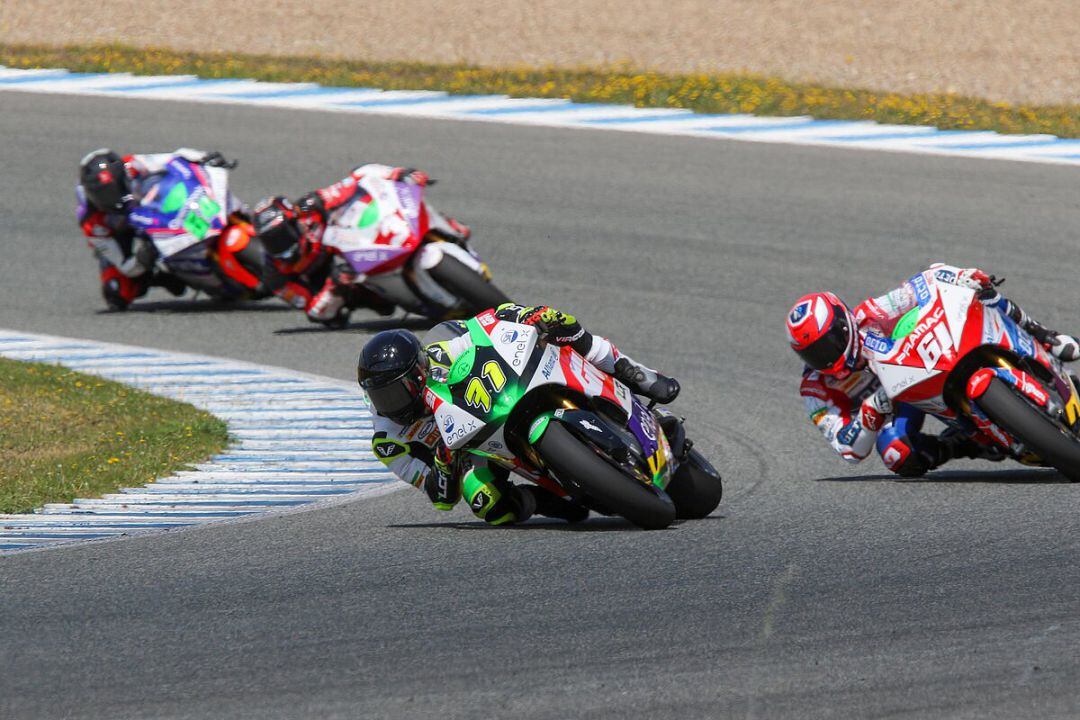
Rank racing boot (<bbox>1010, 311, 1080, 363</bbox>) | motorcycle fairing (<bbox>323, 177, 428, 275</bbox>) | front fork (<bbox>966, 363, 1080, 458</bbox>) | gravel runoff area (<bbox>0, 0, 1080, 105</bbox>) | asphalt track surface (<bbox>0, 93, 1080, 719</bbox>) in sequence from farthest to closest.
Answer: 1. gravel runoff area (<bbox>0, 0, 1080, 105</bbox>)
2. motorcycle fairing (<bbox>323, 177, 428, 275</bbox>)
3. racing boot (<bbox>1010, 311, 1080, 363</bbox>)
4. front fork (<bbox>966, 363, 1080, 458</bbox>)
5. asphalt track surface (<bbox>0, 93, 1080, 719</bbox>)

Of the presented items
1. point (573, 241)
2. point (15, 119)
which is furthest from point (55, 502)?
point (15, 119)

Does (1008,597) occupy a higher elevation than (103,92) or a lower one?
higher

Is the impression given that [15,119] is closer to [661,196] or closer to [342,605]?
[661,196]

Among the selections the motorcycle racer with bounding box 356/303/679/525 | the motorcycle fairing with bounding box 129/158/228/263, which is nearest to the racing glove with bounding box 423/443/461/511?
the motorcycle racer with bounding box 356/303/679/525

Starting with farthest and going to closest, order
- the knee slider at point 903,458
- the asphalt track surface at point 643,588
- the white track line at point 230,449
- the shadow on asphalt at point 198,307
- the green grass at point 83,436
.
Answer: the shadow on asphalt at point 198,307, the green grass at point 83,436, the knee slider at point 903,458, the white track line at point 230,449, the asphalt track surface at point 643,588

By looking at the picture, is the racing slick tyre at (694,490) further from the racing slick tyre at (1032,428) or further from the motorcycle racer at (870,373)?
the racing slick tyre at (1032,428)

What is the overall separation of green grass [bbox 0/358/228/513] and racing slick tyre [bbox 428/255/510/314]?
2717mm

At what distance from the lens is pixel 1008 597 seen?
6570mm

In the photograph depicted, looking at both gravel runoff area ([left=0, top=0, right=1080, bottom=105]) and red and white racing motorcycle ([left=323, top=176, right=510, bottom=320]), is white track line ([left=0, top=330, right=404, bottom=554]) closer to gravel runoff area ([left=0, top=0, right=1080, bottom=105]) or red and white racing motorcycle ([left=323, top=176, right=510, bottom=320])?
red and white racing motorcycle ([left=323, top=176, right=510, bottom=320])

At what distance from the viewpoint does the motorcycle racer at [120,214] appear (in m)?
15.5

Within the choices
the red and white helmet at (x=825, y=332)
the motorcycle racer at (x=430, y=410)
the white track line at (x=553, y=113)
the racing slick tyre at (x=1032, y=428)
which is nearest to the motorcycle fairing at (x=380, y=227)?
the white track line at (x=553, y=113)

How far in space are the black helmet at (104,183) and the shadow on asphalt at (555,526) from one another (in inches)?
295

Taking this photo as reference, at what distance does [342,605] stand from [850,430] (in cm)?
385

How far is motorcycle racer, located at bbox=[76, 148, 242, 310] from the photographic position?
15.5 metres
